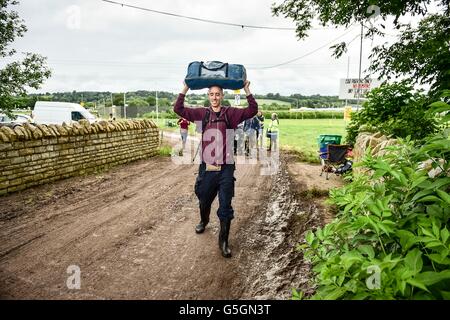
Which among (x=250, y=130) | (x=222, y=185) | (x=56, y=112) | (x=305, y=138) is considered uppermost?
(x=56, y=112)

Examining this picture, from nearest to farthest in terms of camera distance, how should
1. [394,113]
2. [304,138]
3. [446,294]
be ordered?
[446,294] < [394,113] < [304,138]

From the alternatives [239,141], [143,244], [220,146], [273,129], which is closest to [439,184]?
[220,146]

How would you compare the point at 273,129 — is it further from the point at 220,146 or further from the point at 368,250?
the point at 368,250

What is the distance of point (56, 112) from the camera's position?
20.7 meters

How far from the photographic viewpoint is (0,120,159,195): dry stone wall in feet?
20.4

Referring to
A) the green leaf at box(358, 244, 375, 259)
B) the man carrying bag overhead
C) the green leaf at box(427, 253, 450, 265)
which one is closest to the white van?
the man carrying bag overhead

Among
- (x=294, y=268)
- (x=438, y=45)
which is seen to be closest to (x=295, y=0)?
(x=438, y=45)

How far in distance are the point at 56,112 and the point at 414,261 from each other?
924 inches

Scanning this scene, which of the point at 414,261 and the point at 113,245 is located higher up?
the point at 414,261

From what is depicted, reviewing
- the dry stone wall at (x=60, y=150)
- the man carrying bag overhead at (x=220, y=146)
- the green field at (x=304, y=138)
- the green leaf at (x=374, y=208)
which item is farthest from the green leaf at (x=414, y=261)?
the green field at (x=304, y=138)

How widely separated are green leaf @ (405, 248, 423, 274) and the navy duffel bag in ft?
10.0

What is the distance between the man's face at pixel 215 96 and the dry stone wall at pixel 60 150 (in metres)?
4.77

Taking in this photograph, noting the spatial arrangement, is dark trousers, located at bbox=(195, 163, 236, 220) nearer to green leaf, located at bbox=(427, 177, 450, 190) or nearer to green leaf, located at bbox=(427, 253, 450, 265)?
green leaf, located at bbox=(427, 177, 450, 190)

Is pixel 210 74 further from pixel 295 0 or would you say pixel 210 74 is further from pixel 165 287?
pixel 295 0
